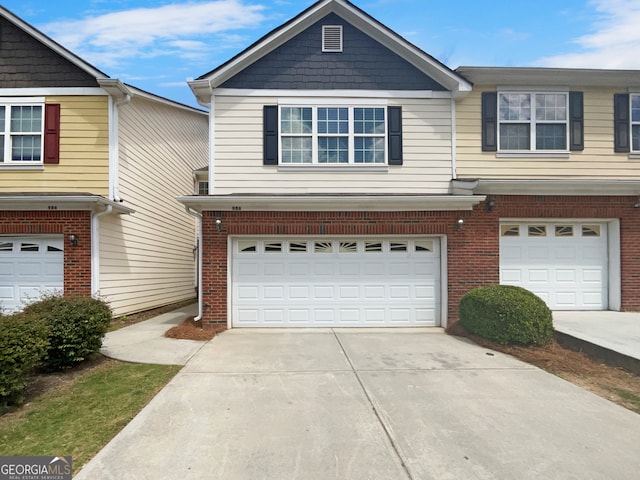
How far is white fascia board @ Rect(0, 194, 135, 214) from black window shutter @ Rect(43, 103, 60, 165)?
1.06 meters

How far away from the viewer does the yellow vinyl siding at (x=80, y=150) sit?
922 centimetres

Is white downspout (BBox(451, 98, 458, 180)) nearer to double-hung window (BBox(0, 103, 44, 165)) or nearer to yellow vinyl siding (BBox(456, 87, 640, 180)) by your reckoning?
yellow vinyl siding (BBox(456, 87, 640, 180))

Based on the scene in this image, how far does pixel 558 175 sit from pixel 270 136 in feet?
24.1

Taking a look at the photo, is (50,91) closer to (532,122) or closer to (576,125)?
(532,122)

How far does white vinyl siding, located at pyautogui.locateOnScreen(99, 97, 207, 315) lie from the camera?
996cm

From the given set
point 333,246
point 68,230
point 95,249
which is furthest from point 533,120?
point 68,230

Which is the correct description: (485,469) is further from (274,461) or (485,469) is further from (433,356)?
(433,356)

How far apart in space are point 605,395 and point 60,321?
25.5ft

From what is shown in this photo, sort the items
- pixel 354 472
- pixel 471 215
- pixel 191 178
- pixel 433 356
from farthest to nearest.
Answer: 1. pixel 191 178
2. pixel 471 215
3. pixel 433 356
4. pixel 354 472

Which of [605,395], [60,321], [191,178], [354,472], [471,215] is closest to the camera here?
[354,472]

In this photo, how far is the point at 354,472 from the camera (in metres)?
3.08

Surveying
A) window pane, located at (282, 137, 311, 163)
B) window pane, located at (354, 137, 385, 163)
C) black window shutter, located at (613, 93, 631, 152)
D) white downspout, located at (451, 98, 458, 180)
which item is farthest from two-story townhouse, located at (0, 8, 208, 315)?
black window shutter, located at (613, 93, 631, 152)

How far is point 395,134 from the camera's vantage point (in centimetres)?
920

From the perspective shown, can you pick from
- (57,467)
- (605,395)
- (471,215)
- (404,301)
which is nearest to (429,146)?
(471,215)
